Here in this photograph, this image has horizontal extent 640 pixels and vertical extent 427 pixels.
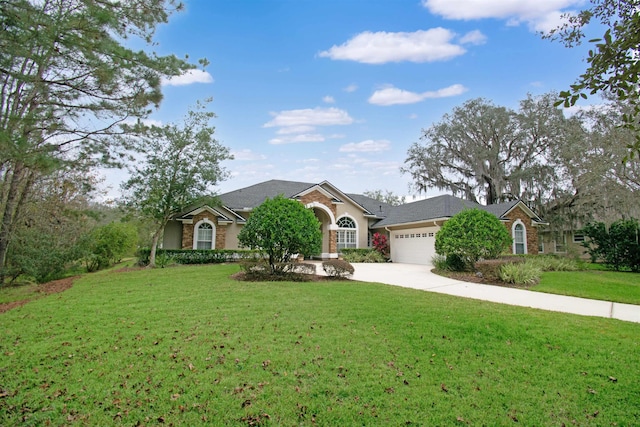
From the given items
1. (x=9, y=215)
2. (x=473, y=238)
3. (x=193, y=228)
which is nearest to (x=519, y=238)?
(x=473, y=238)

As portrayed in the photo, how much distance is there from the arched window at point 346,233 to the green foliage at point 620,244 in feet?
42.2

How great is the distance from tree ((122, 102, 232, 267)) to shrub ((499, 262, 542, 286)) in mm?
13972

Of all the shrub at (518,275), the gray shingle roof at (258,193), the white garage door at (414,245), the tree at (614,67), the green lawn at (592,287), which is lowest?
the green lawn at (592,287)

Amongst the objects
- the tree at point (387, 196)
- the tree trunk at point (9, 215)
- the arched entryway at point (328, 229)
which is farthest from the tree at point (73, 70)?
the tree at point (387, 196)

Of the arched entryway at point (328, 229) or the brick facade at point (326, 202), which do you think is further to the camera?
the arched entryway at point (328, 229)

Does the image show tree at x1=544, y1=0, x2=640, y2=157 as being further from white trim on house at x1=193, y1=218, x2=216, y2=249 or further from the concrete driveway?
white trim on house at x1=193, y1=218, x2=216, y2=249

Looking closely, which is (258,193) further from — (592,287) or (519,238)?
(592,287)

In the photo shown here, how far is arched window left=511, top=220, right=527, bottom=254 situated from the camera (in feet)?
63.7

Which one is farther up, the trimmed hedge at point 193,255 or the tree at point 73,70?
the tree at point 73,70

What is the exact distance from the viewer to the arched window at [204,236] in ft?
60.4

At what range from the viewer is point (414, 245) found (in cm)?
1981

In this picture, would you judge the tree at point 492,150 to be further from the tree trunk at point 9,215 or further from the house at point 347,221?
the tree trunk at point 9,215

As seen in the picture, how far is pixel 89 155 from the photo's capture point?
1007 centimetres

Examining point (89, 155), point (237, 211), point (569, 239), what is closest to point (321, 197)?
point (237, 211)
